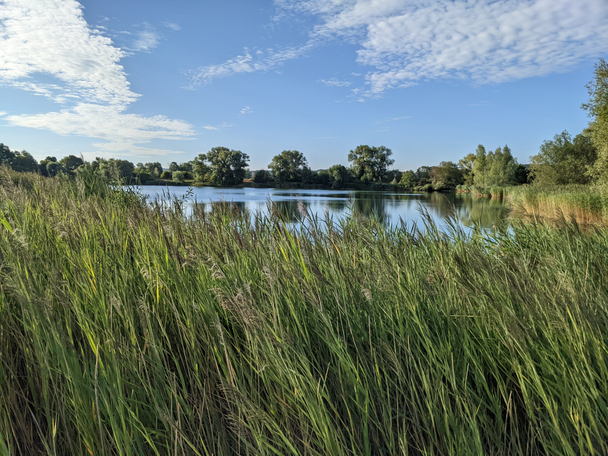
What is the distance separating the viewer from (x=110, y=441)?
1.13 metres

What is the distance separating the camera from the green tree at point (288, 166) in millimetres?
82750

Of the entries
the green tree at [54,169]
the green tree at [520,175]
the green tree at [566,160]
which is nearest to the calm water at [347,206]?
the green tree at [54,169]

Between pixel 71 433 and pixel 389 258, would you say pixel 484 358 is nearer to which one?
pixel 389 258

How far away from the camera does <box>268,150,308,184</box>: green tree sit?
271 feet

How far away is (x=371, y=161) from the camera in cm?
9256

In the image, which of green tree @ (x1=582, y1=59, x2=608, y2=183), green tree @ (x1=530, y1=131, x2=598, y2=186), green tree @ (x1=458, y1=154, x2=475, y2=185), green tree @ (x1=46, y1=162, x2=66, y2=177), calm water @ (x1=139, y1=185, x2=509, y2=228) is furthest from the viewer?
green tree @ (x1=458, y1=154, x2=475, y2=185)

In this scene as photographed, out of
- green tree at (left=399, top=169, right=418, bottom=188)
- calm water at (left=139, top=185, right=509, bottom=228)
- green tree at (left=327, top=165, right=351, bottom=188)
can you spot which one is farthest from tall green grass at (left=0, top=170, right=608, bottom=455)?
green tree at (left=399, top=169, right=418, bottom=188)

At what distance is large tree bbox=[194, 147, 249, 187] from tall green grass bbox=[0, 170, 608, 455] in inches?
3309

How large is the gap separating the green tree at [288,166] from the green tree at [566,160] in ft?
175

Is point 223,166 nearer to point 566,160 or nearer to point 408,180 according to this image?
point 408,180

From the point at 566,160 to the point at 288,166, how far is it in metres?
60.6

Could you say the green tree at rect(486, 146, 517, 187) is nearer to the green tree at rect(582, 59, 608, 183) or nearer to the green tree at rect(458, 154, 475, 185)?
the green tree at rect(458, 154, 475, 185)

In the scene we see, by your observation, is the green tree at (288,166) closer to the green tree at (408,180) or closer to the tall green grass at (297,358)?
the green tree at (408,180)

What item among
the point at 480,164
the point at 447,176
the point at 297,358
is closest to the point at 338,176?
the point at 447,176
